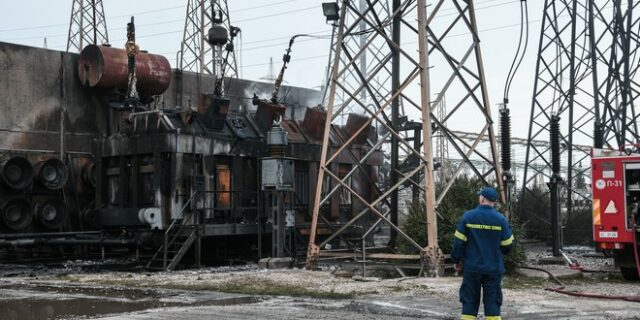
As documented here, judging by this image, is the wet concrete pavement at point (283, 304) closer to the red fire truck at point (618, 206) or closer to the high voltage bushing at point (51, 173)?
the red fire truck at point (618, 206)

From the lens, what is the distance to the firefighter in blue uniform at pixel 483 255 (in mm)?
7730

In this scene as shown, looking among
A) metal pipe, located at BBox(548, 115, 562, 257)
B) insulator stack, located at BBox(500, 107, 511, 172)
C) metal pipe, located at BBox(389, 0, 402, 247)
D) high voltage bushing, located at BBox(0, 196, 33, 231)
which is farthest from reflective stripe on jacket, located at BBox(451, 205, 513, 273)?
high voltage bushing, located at BBox(0, 196, 33, 231)

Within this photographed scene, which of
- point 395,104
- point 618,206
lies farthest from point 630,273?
point 395,104

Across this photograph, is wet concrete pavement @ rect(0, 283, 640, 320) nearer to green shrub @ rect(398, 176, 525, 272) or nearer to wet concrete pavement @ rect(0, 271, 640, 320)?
wet concrete pavement @ rect(0, 271, 640, 320)

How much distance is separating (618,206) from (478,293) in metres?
6.86

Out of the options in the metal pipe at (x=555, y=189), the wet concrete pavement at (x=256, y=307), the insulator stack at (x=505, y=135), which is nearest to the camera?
the wet concrete pavement at (x=256, y=307)

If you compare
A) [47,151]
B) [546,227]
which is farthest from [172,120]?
[546,227]

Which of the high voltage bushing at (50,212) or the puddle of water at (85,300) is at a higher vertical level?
the high voltage bushing at (50,212)

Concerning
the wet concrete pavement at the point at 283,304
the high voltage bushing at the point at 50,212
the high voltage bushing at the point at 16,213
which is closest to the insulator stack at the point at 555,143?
the wet concrete pavement at the point at 283,304

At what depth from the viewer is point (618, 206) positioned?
13.6 m

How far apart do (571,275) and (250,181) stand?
33.9ft

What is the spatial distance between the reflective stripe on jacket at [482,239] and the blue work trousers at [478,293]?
0.32 feet

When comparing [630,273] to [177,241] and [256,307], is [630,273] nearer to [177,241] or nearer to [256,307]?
[256,307]

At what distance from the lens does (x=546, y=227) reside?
88.8 ft
